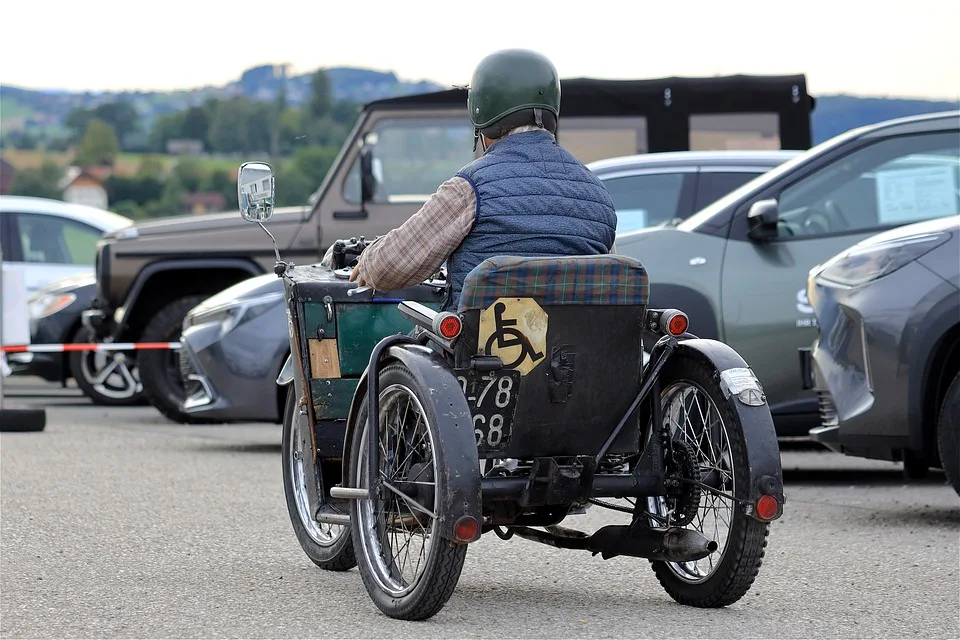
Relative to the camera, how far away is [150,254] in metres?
12.9

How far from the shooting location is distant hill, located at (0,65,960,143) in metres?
18.0

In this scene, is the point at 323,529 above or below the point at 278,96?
below

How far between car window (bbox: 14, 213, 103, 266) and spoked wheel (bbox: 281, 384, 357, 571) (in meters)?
11.5

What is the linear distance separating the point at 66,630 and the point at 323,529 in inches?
57.1

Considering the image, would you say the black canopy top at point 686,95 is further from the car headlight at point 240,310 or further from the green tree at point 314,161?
the car headlight at point 240,310

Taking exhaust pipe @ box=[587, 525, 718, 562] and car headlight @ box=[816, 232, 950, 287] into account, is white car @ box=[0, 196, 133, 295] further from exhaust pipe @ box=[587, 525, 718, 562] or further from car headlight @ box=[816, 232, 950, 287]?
exhaust pipe @ box=[587, 525, 718, 562]

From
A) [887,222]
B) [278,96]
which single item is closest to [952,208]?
[887,222]

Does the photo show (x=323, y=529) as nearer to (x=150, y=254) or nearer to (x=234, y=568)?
(x=234, y=568)

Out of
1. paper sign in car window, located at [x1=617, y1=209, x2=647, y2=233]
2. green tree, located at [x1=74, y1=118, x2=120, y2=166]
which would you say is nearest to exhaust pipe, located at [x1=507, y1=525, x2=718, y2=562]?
paper sign in car window, located at [x1=617, y1=209, x2=647, y2=233]

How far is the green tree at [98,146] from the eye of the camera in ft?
184

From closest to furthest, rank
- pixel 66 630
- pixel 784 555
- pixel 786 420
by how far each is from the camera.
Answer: pixel 66 630
pixel 784 555
pixel 786 420

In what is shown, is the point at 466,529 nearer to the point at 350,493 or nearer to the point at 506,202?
the point at 350,493

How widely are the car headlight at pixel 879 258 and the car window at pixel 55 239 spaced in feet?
37.3

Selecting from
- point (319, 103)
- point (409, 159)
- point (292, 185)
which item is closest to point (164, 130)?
point (319, 103)
